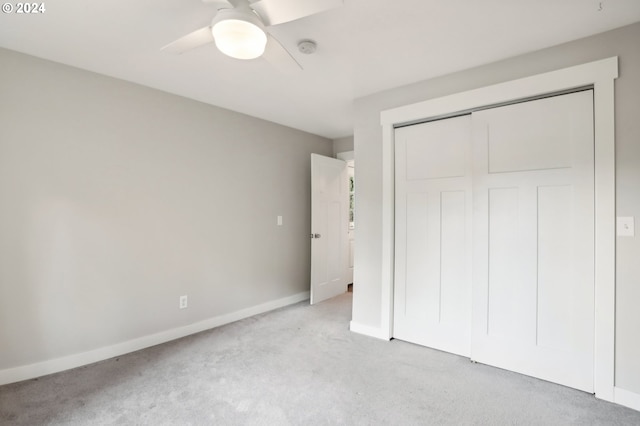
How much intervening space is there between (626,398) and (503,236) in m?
1.19

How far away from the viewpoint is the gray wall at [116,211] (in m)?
2.31

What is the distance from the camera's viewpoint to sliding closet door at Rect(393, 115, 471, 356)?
8.75 ft

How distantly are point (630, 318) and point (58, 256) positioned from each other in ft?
13.1

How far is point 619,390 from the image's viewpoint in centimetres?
200

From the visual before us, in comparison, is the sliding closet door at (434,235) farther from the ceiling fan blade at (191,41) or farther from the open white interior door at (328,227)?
the ceiling fan blade at (191,41)

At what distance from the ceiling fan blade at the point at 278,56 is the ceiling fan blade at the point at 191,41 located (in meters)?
0.30

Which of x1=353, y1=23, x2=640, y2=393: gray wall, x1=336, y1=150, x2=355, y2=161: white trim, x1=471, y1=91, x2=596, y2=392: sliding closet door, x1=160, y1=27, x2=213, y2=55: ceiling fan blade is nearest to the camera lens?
x1=160, y1=27, x2=213, y2=55: ceiling fan blade

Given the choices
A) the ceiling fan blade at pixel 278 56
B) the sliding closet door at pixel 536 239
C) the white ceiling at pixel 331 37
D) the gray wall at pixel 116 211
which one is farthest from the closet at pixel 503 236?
the gray wall at pixel 116 211

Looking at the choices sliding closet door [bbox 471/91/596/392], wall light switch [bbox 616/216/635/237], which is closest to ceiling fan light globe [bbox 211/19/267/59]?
sliding closet door [bbox 471/91/596/392]

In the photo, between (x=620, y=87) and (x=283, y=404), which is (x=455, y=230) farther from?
(x=283, y=404)

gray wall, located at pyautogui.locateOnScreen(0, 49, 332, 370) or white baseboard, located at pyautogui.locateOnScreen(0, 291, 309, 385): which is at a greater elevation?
gray wall, located at pyautogui.locateOnScreen(0, 49, 332, 370)

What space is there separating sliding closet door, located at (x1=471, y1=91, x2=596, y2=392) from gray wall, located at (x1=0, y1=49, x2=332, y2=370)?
247cm

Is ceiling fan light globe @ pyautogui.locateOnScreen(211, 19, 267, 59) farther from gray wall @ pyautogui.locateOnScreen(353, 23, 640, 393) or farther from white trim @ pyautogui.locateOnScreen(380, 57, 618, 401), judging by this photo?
white trim @ pyautogui.locateOnScreen(380, 57, 618, 401)

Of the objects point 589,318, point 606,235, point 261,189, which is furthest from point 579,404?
point 261,189
